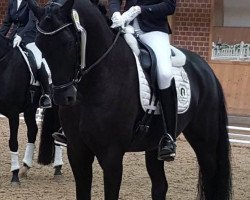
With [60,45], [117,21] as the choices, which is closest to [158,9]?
[117,21]

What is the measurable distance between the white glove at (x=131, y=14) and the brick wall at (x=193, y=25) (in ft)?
28.8

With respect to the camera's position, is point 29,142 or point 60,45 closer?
point 60,45

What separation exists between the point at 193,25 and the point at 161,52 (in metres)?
8.65

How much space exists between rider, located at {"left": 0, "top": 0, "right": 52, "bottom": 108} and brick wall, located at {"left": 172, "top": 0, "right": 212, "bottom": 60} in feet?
19.9

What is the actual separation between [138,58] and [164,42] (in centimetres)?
46

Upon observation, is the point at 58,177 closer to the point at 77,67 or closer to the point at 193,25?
the point at 77,67

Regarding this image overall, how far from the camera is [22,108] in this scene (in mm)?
7805

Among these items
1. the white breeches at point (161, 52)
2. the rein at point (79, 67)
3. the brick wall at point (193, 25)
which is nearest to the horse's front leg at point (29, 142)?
the white breeches at point (161, 52)

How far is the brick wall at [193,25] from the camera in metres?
13.6

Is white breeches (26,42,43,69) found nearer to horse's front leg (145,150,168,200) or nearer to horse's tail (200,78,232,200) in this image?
horse's front leg (145,150,168,200)

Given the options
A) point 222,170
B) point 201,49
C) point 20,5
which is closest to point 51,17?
point 222,170

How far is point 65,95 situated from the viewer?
165 inches

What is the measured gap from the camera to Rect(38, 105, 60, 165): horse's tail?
22.0ft

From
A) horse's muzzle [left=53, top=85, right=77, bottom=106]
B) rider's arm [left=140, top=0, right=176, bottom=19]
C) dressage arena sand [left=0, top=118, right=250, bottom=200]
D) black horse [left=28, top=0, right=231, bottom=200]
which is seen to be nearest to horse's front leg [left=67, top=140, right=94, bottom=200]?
black horse [left=28, top=0, right=231, bottom=200]
